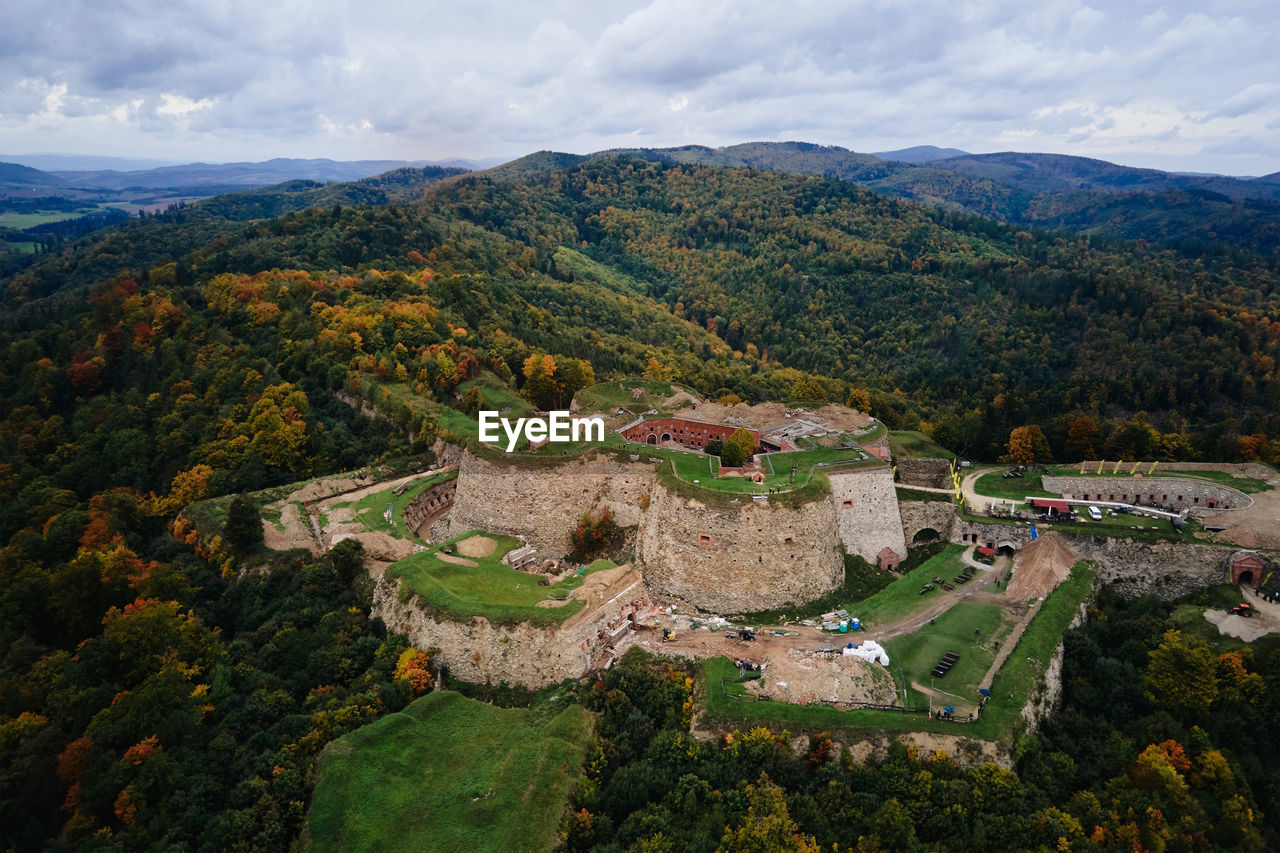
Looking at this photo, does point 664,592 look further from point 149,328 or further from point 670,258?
point 670,258

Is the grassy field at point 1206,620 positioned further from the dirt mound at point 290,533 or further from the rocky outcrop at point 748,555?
the dirt mound at point 290,533

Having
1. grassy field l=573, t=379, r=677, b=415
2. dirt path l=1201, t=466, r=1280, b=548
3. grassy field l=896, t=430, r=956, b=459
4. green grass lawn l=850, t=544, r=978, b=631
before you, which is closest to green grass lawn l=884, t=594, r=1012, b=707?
green grass lawn l=850, t=544, r=978, b=631

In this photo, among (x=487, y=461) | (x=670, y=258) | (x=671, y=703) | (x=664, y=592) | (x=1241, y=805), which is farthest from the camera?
(x=670, y=258)

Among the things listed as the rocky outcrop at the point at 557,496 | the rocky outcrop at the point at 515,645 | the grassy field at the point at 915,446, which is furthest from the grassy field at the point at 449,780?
the grassy field at the point at 915,446

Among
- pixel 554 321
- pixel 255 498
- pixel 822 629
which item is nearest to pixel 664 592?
pixel 822 629

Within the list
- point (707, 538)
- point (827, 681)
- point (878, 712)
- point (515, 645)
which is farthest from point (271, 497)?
point (878, 712)

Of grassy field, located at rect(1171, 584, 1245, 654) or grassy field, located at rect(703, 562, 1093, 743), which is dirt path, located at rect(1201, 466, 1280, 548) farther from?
grassy field, located at rect(703, 562, 1093, 743)

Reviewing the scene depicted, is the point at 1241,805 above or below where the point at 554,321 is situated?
below
